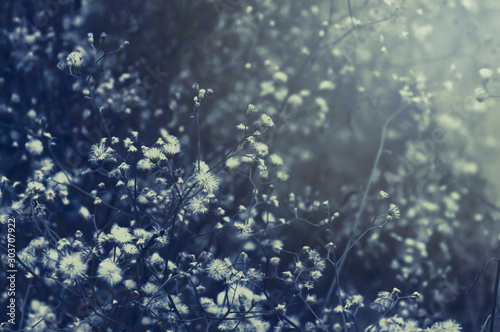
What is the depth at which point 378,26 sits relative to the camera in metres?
3.14

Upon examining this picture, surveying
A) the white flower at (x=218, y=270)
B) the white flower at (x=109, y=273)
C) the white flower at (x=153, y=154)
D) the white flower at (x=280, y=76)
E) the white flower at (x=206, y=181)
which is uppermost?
the white flower at (x=280, y=76)

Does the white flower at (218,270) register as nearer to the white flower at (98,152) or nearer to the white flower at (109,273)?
the white flower at (109,273)

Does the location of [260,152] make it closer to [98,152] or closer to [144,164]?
[144,164]

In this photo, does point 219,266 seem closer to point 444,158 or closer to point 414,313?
point 414,313

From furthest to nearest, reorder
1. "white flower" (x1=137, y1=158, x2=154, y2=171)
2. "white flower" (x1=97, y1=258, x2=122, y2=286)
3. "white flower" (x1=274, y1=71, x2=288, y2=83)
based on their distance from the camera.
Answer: "white flower" (x1=274, y1=71, x2=288, y2=83)
"white flower" (x1=137, y1=158, x2=154, y2=171)
"white flower" (x1=97, y1=258, x2=122, y2=286)

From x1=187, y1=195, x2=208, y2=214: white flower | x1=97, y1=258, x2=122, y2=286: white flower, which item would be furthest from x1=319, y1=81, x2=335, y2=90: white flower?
x1=97, y1=258, x2=122, y2=286: white flower

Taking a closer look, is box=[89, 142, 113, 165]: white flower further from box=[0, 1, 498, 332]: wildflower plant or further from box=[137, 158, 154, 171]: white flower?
box=[137, 158, 154, 171]: white flower

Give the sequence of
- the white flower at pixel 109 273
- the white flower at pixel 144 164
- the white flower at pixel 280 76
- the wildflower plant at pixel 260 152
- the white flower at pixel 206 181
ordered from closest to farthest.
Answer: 1. the white flower at pixel 109 273
2. the white flower at pixel 206 181
3. the white flower at pixel 144 164
4. the wildflower plant at pixel 260 152
5. the white flower at pixel 280 76

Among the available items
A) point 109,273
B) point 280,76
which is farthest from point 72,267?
point 280,76

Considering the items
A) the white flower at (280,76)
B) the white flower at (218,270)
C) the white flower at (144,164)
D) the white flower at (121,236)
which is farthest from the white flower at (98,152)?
the white flower at (280,76)

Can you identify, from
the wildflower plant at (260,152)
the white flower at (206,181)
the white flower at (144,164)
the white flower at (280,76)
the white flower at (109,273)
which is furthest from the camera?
the white flower at (280,76)

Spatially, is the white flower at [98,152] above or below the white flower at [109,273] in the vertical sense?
above

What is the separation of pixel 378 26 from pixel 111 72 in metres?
1.68

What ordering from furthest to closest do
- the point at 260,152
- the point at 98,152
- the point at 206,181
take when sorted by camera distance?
the point at 260,152 → the point at 98,152 → the point at 206,181
